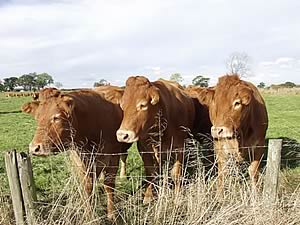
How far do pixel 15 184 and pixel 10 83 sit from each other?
8979cm

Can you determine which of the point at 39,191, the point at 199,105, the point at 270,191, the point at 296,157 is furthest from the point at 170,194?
the point at 296,157

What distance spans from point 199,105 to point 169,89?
1.10 meters

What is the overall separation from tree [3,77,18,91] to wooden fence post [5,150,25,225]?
86.5 m

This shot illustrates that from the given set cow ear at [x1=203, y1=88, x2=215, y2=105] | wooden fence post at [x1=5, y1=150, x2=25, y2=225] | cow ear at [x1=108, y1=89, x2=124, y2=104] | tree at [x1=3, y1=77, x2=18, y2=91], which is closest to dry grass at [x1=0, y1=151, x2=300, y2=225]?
wooden fence post at [x1=5, y1=150, x2=25, y2=225]

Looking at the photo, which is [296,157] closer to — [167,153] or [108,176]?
[167,153]

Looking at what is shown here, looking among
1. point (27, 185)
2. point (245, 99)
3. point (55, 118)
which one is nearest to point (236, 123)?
point (245, 99)

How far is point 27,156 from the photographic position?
4.29 meters

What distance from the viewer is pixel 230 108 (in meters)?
6.64

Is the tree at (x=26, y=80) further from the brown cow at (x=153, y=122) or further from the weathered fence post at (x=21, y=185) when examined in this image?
the weathered fence post at (x=21, y=185)

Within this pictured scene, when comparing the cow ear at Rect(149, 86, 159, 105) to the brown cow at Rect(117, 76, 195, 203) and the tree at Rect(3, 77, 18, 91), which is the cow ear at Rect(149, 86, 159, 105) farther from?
the tree at Rect(3, 77, 18, 91)

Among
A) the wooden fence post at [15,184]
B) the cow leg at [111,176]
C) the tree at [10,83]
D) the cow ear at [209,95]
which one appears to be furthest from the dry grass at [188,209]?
the tree at [10,83]

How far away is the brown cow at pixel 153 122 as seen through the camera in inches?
244

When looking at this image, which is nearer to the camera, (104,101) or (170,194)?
(170,194)

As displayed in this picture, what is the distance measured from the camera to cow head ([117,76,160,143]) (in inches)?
242
